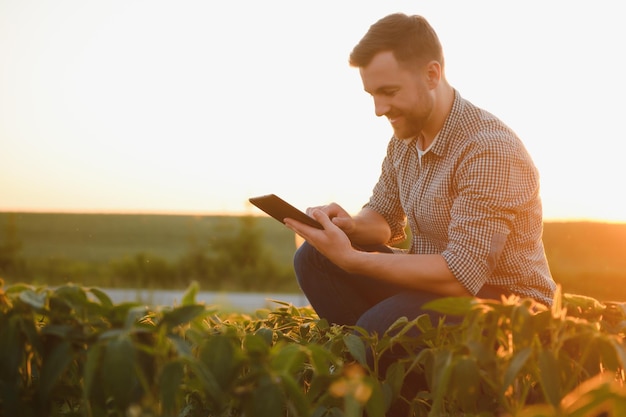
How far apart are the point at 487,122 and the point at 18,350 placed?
1774mm

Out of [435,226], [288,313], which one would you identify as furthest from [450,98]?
[288,313]

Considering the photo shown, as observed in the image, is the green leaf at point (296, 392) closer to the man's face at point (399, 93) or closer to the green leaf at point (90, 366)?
the green leaf at point (90, 366)

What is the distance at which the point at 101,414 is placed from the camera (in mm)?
1195

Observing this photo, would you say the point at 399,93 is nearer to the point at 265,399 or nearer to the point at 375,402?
the point at 375,402

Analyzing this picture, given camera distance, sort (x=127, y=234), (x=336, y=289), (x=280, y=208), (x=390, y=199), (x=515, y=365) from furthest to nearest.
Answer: (x=127, y=234) < (x=390, y=199) < (x=336, y=289) < (x=280, y=208) < (x=515, y=365)

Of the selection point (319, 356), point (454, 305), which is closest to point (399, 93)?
point (454, 305)

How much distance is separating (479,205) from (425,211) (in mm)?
370

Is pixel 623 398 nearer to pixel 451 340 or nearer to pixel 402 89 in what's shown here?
pixel 451 340

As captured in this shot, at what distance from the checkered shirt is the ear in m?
0.10

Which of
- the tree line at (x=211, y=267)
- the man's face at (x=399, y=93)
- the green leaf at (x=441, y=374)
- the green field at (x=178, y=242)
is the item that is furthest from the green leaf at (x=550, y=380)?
the tree line at (x=211, y=267)

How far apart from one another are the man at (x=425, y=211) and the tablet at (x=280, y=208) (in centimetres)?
3

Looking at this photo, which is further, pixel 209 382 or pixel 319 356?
pixel 319 356

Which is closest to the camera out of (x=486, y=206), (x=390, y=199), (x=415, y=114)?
(x=486, y=206)

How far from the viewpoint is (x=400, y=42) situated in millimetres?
2602
